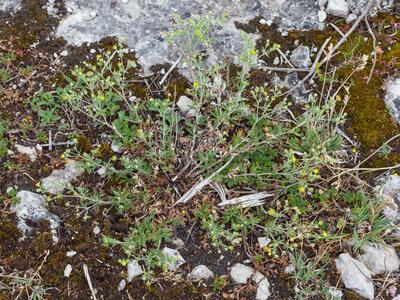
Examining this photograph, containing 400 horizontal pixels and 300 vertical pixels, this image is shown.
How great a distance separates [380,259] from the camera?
13.6 feet

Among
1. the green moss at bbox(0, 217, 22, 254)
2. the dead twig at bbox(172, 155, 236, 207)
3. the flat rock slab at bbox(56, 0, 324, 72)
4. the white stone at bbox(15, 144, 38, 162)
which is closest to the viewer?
the green moss at bbox(0, 217, 22, 254)

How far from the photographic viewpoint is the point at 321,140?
14.5ft

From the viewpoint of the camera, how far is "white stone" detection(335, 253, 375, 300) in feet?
13.2

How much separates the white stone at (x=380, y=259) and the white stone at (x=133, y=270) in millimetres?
1779

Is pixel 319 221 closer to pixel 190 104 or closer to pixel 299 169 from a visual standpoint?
pixel 299 169

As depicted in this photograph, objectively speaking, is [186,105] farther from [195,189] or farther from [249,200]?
[249,200]

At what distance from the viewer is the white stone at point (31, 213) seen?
13.4 feet

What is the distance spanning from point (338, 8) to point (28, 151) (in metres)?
3.26

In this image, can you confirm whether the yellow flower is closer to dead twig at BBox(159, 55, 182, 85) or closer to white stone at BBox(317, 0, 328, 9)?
dead twig at BBox(159, 55, 182, 85)

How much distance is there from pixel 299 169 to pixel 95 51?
2193 mm

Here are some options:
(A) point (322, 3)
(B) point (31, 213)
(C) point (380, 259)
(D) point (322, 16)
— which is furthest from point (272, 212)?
(A) point (322, 3)

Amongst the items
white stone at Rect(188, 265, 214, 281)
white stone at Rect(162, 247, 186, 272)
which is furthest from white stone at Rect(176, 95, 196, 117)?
white stone at Rect(188, 265, 214, 281)

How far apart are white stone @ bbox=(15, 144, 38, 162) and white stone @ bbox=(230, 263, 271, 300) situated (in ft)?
6.31

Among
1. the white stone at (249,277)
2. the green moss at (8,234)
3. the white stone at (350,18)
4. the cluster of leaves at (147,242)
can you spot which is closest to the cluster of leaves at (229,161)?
the cluster of leaves at (147,242)
